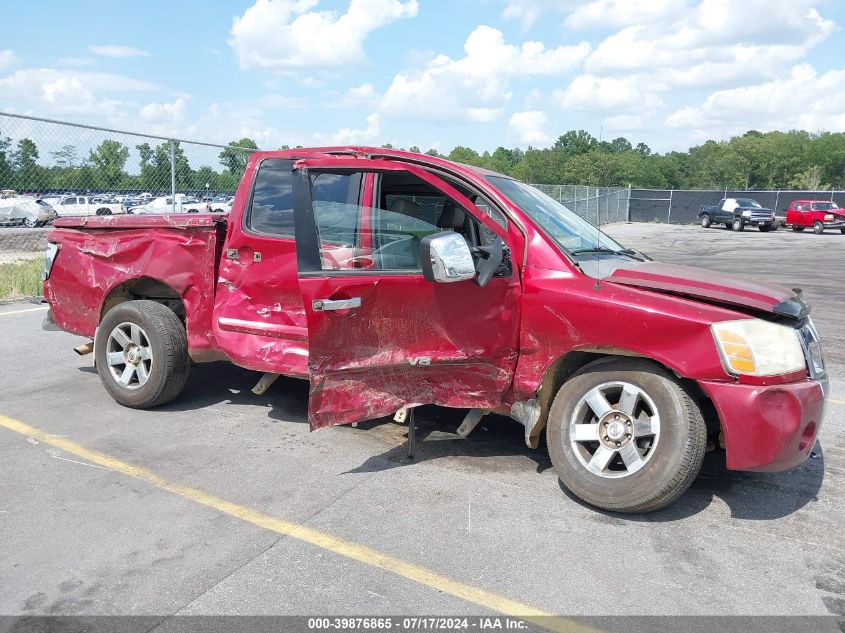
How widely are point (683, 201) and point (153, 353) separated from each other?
4676 cm

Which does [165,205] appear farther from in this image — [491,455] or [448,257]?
[448,257]

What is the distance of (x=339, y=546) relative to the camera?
330 centimetres

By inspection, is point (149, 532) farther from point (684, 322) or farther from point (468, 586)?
point (684, 322)

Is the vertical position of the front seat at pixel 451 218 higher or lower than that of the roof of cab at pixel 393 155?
lower

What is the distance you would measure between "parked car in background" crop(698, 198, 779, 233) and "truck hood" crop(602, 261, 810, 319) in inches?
1396

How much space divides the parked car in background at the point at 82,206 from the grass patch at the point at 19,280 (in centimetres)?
111

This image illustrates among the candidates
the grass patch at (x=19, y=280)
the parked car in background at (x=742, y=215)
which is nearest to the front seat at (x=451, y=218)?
the grass patch at (x=19, y=280)

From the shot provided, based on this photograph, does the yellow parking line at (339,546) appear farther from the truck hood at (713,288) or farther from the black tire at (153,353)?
the truck hood at (713,288)

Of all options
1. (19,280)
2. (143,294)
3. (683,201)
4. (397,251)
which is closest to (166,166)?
(19,280)

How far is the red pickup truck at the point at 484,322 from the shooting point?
341 centimetres

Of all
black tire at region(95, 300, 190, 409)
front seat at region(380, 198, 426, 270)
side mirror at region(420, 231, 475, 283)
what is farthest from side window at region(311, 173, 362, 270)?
black tire at region(95, 300, 190, 409)

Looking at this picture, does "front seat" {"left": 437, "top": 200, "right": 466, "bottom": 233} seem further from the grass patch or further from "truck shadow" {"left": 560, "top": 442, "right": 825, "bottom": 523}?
the grass patch

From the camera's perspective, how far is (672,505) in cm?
380

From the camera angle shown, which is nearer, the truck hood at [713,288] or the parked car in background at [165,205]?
the truck hood at [713,288]
